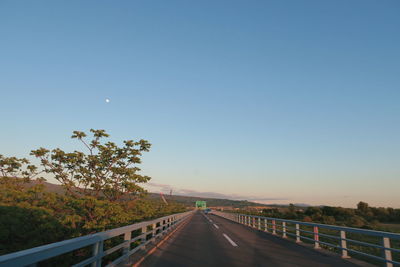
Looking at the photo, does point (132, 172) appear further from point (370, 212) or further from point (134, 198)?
point (370, 212)

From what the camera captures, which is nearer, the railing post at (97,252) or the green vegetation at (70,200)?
the railing post at (97,252)

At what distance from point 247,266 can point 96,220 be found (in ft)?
45.0

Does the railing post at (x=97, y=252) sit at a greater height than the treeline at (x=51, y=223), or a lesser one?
greater

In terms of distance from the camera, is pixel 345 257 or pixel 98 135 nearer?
pixel 345 257

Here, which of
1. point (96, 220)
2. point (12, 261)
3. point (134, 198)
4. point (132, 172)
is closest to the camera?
point (12, 261)

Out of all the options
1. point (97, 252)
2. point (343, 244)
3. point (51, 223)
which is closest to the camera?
point (97, 252)

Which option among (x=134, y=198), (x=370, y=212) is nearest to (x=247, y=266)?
(x=134, y=198)

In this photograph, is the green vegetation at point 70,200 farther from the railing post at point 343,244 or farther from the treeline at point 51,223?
the railing post at point 343,244

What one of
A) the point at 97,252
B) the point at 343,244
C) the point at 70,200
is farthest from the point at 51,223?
the point at 343,244

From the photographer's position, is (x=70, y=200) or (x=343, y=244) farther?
(x=70, y=200)

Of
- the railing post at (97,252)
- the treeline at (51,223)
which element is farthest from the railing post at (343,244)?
the treeline at (51,223)

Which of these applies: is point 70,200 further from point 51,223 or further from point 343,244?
point 343,244

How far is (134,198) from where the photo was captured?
25984 millimetres

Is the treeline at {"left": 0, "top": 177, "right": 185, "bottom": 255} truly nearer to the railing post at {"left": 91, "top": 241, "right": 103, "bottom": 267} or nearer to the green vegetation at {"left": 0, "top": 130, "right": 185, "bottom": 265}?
the green vegetation at {"left": 0, "top": 130, "right": 185, "bottom": 265}
